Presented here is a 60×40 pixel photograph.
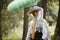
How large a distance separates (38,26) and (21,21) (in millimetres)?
371

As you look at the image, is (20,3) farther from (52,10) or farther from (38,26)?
(52,10)

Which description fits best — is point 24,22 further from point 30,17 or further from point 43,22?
point 43,22

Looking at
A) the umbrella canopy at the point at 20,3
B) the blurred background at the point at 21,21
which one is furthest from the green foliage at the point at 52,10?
the umbrella canopy at the point at 20,3

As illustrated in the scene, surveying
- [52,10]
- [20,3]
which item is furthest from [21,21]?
[20,3]

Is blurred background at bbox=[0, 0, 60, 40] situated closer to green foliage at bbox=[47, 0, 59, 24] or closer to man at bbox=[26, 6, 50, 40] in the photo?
green foliage at bbox=[47, 0, 59, 24]

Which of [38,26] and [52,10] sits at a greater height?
[52,10]

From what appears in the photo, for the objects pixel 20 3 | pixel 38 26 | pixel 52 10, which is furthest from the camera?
pixel 52 10

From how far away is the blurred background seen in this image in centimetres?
250

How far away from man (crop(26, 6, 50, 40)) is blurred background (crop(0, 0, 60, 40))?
20cm

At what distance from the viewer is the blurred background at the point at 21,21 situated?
2.50 metres

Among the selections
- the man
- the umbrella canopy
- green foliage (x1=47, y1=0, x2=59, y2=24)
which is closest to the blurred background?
green foliage (x1=47, y1=0, x2=59, y2=24)

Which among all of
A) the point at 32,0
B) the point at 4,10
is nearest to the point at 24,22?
the point at 4,10

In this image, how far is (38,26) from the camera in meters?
2.23

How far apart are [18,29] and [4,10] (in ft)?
0.84
